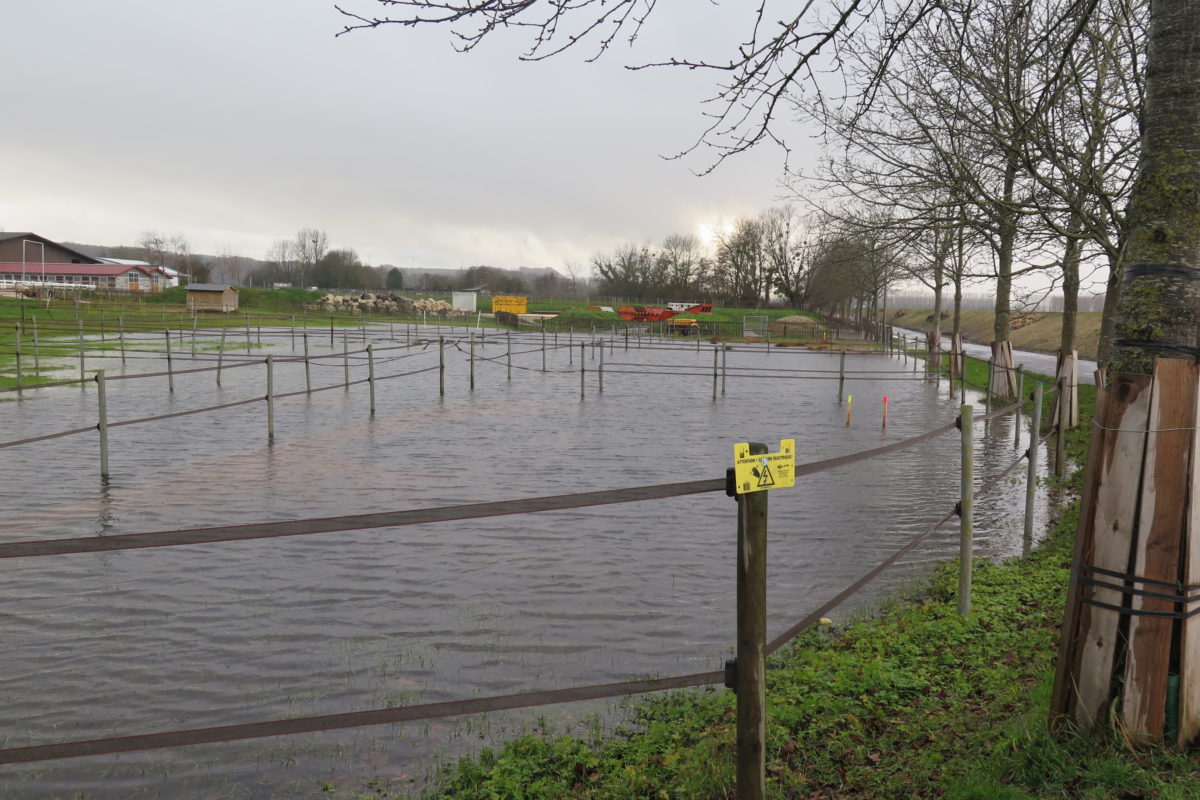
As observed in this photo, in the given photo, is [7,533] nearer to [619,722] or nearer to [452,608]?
[452,608]

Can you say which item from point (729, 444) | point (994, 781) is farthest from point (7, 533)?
point (729, 444)

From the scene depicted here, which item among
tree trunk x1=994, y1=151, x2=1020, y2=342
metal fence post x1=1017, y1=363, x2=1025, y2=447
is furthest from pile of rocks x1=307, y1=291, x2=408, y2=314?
metal fence post x1=1017, y1=363, x2=1025, y2=447

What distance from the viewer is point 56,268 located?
88312 millimetres

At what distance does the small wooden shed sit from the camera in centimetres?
7700

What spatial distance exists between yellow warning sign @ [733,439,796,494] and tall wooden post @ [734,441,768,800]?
4 cm

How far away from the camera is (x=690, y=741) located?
4.55m

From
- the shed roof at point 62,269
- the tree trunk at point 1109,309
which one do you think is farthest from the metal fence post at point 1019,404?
the shed roof at point 62,269

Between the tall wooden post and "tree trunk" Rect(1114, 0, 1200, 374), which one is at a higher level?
"tree trunk" Rect(1114, 0, 1200, 374)

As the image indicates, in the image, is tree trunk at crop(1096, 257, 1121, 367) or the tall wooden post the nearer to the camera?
the tall wooden post

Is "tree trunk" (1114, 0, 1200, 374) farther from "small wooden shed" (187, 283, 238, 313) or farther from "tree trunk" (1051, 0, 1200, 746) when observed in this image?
"small wooden shed" (187, 283, 238, 313)

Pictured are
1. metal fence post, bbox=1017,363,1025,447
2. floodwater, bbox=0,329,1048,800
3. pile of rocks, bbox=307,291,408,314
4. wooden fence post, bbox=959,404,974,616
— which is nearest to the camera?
floodwater, bbox=0,329,1048,800

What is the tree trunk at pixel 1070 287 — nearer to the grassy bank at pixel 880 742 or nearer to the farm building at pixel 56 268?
the grassy bank at pixel 880 742

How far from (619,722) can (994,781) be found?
2.06 metres

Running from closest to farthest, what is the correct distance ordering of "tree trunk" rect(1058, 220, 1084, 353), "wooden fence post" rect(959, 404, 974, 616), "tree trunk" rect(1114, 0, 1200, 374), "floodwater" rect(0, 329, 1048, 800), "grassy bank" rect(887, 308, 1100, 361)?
"tree trunk" rect(1114, 0, 1200, 374) < "floodwater" rect(0, 329, 1048, 800) < "wooden fence post" rect(959, 404, 974, 616) < "tree trunk" rect(1058, 220, 1084, 353) < "grassy bank" rect(887, 308, 1100, 361)
